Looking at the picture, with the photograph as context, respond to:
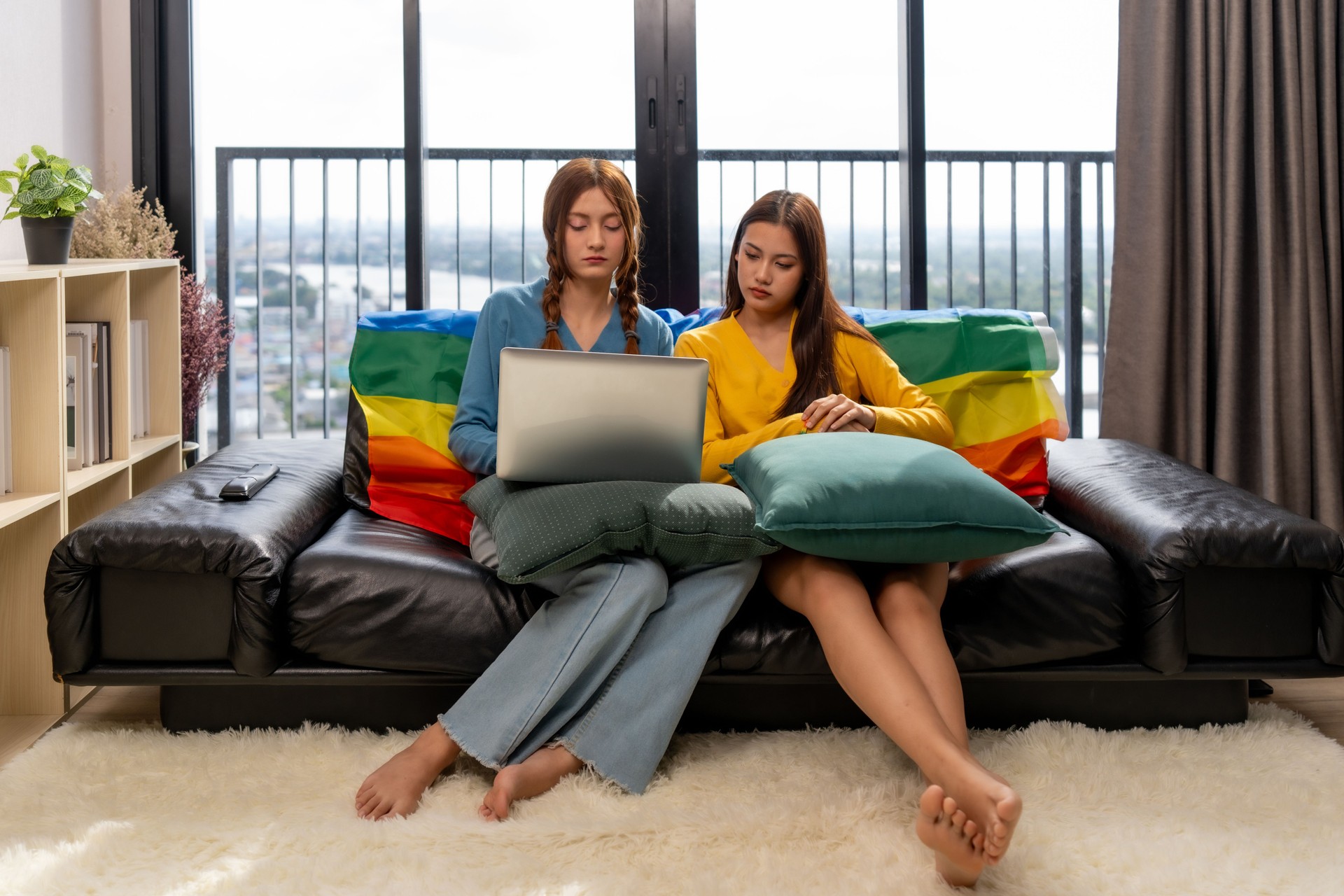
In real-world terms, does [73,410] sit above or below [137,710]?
above

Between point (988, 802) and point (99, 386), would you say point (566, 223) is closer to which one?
point (99, 386)

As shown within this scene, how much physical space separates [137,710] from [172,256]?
1460 mm

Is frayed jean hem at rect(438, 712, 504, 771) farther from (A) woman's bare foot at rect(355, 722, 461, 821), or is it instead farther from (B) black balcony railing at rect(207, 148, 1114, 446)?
(B) black balcony railing at rect(207, 148, 1114, 446)

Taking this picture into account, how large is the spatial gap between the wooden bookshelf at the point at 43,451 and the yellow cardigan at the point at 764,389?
1.14 m

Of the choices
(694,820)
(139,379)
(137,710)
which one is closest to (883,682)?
(694,820)

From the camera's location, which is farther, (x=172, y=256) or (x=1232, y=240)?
(x=172, y=256)

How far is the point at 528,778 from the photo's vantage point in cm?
166

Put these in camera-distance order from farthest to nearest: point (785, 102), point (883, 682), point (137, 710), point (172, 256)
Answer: point (785, 102) < point (172, 256) < point (137, 710) < point (883, 682)

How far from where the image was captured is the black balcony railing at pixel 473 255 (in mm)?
3248

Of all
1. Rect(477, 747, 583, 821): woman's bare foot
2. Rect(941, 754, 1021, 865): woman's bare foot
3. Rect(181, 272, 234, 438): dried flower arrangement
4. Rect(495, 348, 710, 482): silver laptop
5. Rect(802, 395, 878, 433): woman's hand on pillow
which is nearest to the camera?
Rect(941, 754, 1021, 865): woman's bare foot

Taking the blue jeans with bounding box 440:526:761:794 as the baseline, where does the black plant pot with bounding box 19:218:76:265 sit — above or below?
above

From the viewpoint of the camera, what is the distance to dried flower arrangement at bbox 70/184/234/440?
8.93 ft

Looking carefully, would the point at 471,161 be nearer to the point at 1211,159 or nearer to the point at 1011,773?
the point at 1211,159

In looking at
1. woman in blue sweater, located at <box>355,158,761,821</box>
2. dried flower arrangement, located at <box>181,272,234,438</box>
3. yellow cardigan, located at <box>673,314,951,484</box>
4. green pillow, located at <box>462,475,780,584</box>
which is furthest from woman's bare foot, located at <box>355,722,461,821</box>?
dried flower arrangement, located at <box>181,272,234,438</box>
